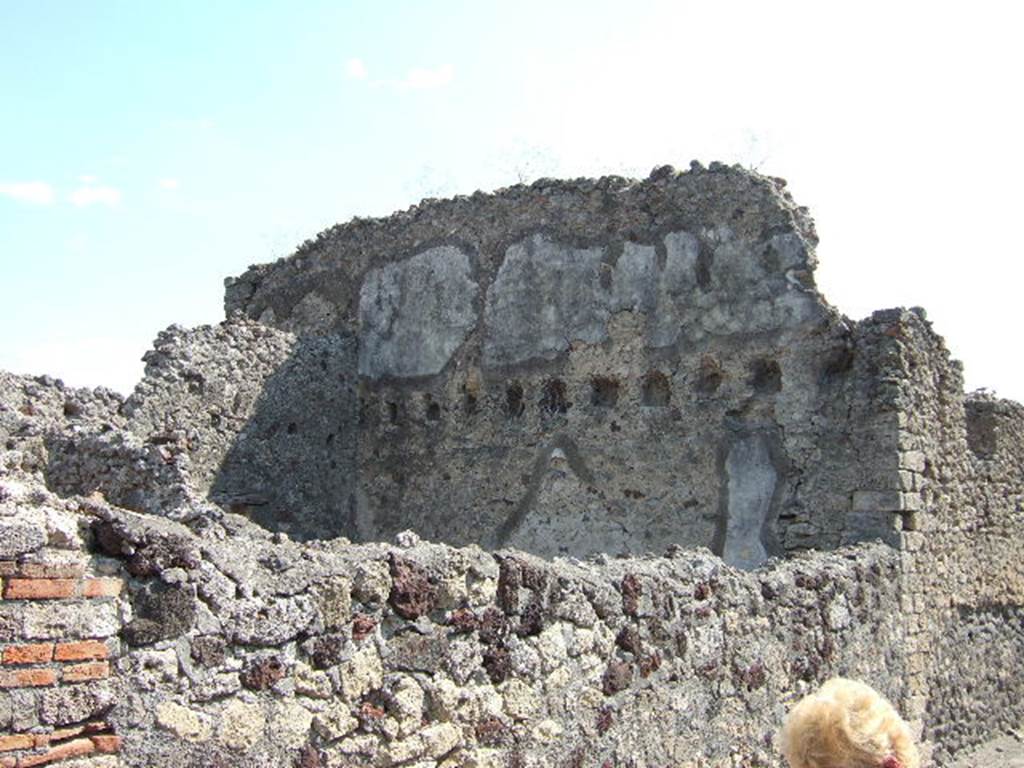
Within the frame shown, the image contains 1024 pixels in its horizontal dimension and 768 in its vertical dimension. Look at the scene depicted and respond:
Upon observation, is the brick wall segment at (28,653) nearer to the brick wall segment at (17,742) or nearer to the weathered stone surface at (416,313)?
the brick wall segment at (17,742)

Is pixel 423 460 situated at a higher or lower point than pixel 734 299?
lower

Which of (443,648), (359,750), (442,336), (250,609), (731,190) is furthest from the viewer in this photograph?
(442,336)

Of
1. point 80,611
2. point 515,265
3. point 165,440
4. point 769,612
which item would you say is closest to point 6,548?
point 80,611

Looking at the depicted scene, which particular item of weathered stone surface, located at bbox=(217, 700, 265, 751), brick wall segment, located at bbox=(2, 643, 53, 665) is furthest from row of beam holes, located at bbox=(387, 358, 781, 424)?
brick wall segment, located at bbox=(2, 643, 53, 665)

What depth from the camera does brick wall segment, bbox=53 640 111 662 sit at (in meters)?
3.06

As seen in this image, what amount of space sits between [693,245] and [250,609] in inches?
279

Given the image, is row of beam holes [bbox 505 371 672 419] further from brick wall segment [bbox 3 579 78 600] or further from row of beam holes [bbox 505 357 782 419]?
brick wall segment [bbox 3 579 78 600]

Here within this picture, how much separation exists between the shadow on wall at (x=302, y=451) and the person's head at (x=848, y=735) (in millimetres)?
7727

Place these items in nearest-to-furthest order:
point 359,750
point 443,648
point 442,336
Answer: point 359,750, point 443,648, point 442,336

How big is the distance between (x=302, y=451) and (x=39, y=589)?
7770mm

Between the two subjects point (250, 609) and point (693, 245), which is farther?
point (693, 245)

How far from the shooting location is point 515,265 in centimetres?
1085

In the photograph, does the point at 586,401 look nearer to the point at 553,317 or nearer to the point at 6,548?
the point at 553,317

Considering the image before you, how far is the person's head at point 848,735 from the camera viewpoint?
101 inches
